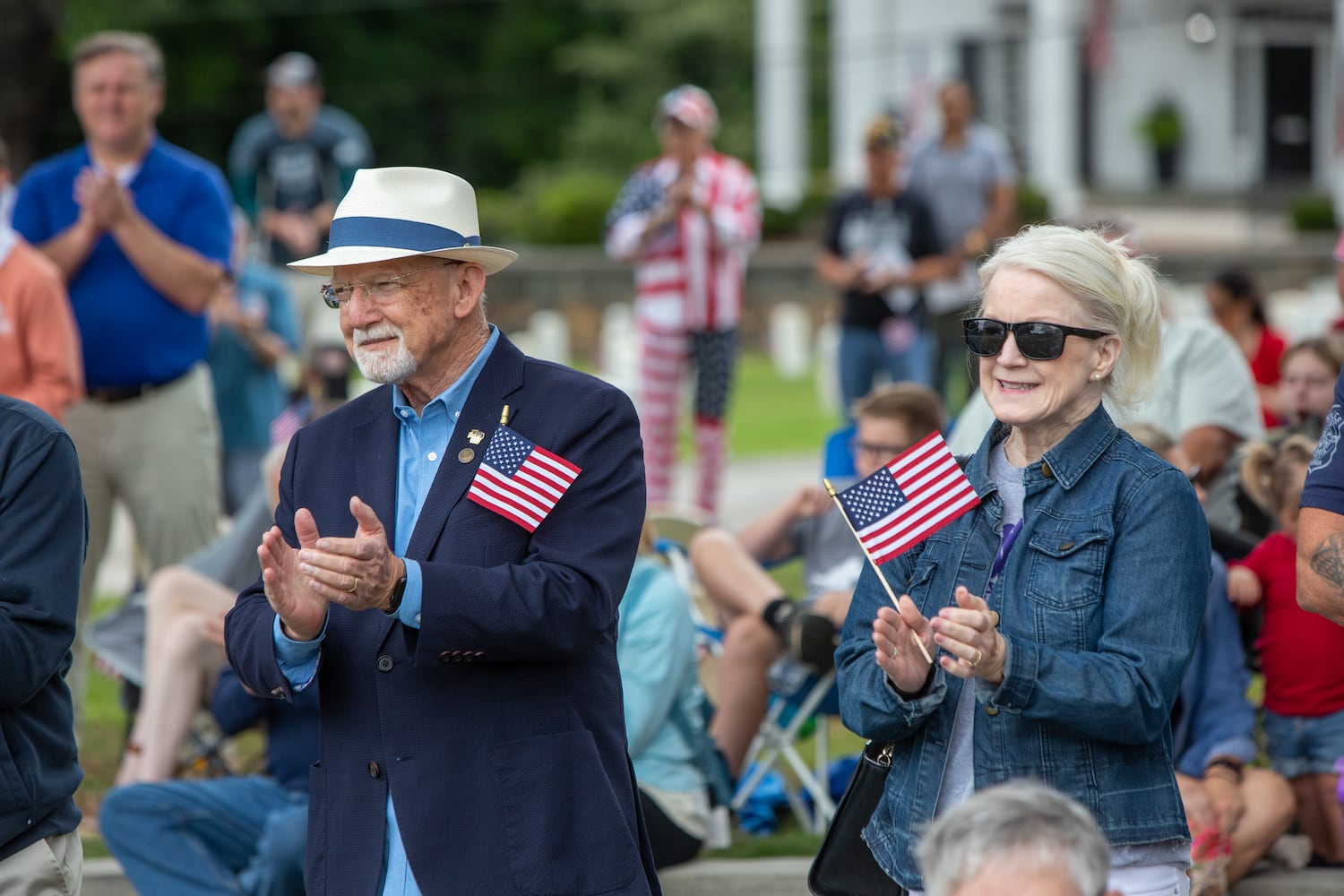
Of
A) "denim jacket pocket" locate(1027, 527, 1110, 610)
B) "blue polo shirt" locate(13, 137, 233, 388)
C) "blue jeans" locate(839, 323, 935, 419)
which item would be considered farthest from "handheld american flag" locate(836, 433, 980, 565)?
"blue jeans" locate(839, 323, 935, 419)

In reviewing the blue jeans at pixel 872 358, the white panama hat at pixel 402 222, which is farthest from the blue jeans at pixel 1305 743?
the blue jeans at pixel 872 358

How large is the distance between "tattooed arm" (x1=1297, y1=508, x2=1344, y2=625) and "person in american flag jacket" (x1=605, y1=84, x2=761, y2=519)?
21.5 ft

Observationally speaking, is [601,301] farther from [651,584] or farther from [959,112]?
[651,584]

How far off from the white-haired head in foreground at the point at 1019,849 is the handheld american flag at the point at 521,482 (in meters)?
1.08

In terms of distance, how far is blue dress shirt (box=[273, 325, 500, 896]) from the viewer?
3312 mm

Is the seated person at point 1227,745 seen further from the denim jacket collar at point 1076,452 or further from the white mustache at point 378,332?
the white mustache at point 378,332

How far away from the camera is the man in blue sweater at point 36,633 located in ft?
11.7

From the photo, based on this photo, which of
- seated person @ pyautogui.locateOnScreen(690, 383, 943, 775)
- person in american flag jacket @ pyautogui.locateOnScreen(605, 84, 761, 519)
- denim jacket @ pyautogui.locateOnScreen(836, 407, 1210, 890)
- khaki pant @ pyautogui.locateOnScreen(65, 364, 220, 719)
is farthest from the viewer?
person in american flag jacket @ pyautogui.locateOnScreen(605, 84, 761, 519)

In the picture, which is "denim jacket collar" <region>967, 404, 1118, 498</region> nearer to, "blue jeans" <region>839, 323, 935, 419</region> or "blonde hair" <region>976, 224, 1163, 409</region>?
"blonde hair" <region>976, 224, 1163, 409</region>

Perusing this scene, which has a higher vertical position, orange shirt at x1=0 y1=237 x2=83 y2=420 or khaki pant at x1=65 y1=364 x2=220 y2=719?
orange shirt at x1=0 y1=237 x2=83 y2=420

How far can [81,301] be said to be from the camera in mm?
7125

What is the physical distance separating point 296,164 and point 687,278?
3577mm

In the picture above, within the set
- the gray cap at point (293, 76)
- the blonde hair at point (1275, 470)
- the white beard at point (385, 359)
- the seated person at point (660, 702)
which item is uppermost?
the gray cap at point (293, 76)

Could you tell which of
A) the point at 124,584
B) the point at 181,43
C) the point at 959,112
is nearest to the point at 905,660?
the point at 124,584
